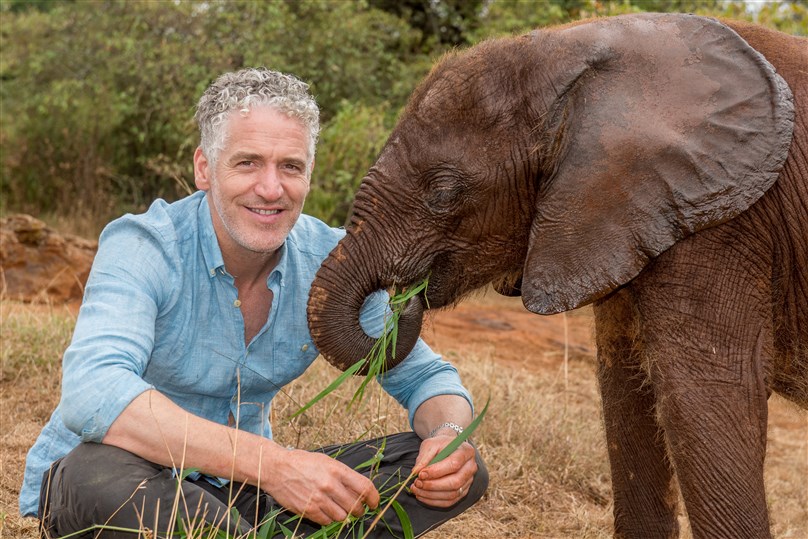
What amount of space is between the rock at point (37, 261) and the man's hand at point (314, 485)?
7166 millimetres

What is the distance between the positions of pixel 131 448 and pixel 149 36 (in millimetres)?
11622

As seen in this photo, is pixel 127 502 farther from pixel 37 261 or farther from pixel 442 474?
pixel 37 261

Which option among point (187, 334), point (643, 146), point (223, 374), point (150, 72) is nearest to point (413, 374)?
point (223, 374)

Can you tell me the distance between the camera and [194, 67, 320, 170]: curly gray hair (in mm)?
4078

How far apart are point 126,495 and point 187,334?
688 mm

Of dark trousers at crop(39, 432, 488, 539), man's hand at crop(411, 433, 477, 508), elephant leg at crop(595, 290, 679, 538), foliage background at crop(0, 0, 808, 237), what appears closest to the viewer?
dark trousers at crop(39, 432, 488, 539)

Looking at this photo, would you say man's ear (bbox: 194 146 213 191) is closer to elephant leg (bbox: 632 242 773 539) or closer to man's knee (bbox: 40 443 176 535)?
man's knee (bbox: 40 443 176 535)

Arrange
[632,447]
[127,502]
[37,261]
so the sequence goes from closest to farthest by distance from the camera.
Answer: [127,502], [632,447], [37,261]

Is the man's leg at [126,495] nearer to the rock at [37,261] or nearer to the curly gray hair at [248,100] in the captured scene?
the curly gray hair at [248,100]

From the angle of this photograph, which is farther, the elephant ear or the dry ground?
the dry ground

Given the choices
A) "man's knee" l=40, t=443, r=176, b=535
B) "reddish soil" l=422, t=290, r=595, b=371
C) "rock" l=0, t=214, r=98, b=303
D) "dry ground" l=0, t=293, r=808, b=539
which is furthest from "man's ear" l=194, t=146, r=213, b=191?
"rock" l=0, t=214, r=98, b=303

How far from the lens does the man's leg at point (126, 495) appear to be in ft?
11.8

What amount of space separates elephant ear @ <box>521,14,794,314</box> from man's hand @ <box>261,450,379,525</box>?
2.95 ft

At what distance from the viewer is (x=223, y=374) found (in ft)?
13.5
